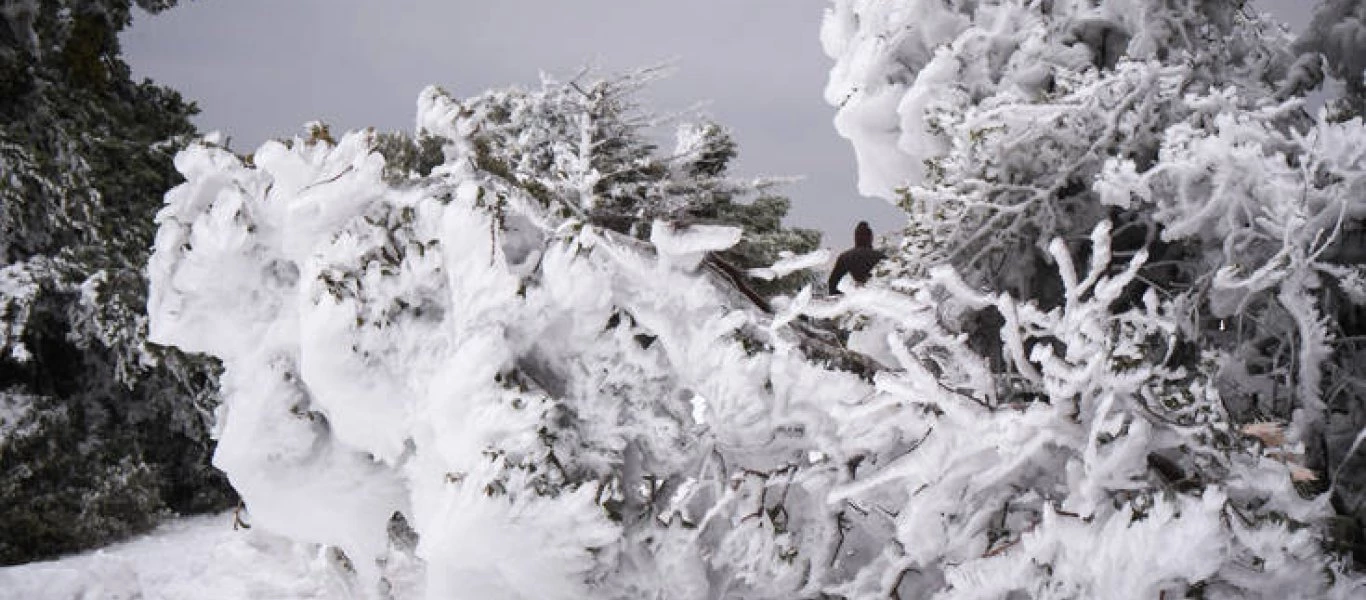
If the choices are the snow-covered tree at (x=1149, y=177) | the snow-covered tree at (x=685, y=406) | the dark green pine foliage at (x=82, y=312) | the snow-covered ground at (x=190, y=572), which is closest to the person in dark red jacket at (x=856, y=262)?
the snow-covered tree at (x=1149, y=177)

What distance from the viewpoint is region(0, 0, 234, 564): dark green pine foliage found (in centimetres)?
763

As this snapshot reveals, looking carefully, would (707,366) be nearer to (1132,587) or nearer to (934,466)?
(934,466)

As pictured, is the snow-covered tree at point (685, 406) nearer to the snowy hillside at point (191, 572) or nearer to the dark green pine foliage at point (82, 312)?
the snowy hillside at point (191, 572)

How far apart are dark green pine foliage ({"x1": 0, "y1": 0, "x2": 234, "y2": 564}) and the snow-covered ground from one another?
0.70 m

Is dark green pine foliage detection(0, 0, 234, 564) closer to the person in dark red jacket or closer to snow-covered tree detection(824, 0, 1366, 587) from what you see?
the person in dark red jacket

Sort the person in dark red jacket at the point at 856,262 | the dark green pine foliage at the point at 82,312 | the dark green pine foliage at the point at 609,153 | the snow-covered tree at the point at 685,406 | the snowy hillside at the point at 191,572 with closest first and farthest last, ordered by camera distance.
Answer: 1. the snow-covered tree at the point at 685,406
2. the snowy hillside at the point at 191,572
3. the person in dark red jacket at the point at 856,262
4. the dark green pine foliage at the point at 82,312
5. the dark green pine foliage at the point at 609,153

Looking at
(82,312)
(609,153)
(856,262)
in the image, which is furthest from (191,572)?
(609,153)

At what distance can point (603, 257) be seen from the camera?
8.35 ft

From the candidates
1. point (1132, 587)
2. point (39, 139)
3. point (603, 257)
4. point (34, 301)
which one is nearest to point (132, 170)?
point (39, 139)

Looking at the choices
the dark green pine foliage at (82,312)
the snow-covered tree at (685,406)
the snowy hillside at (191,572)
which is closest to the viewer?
the snow-covered tree at (685,406)

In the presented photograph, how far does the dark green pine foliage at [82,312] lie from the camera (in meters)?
7.63

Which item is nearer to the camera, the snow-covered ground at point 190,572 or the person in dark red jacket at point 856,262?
the snow-covered ground at point 190,572

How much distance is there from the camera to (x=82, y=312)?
26.5 feet

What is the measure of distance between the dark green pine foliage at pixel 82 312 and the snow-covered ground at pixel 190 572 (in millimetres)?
702
